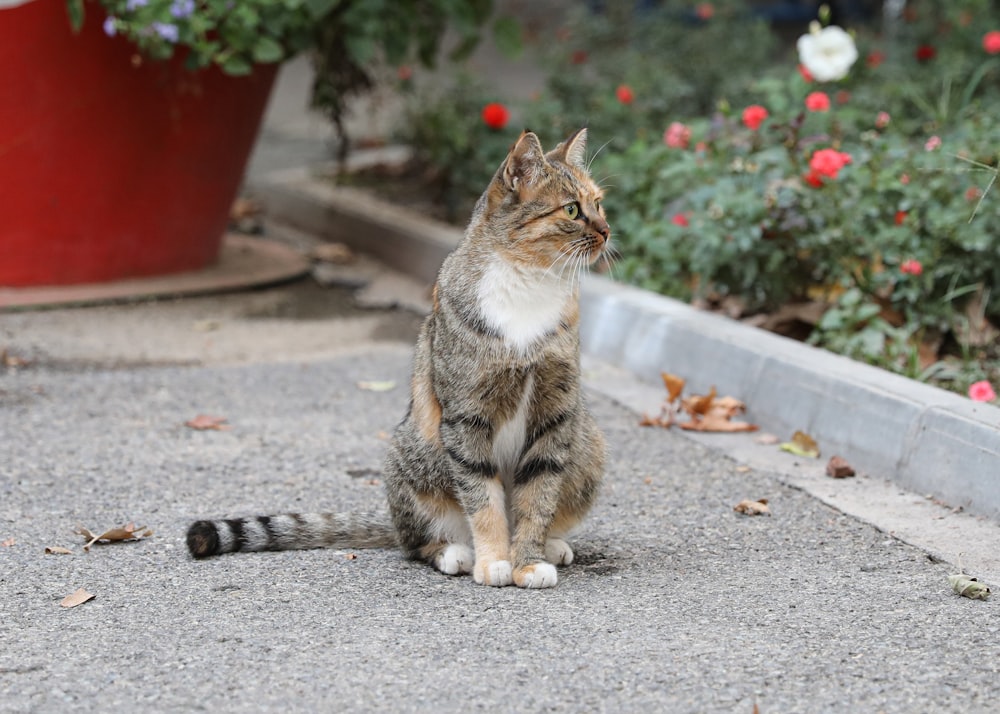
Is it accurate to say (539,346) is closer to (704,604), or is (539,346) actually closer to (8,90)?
(704,604)

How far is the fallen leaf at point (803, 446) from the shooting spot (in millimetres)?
4645

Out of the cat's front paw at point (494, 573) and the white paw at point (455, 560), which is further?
the white paw at point (455, 560)

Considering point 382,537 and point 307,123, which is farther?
point 307,123

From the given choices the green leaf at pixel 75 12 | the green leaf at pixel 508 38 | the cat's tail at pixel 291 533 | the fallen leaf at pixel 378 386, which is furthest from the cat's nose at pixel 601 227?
the green leaf at pixel 508 38

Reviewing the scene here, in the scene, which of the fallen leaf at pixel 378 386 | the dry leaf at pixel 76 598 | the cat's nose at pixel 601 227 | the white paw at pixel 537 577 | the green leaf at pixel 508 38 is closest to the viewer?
the dry leaf at pixel 76 598

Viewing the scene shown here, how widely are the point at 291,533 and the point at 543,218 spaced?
1190mm

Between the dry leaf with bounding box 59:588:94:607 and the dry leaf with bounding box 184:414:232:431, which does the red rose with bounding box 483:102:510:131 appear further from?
the dry leaf with bounding box 59:588:94:607

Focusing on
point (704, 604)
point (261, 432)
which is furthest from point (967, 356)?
point (261, 432)

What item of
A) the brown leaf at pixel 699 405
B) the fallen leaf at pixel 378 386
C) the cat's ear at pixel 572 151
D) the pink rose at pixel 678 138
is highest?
the pink rose at pixel 678 138

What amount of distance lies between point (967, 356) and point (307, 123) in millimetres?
8410

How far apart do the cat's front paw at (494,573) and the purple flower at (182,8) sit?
3628mm

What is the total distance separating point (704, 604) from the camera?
3311 millimetres

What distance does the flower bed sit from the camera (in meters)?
5.17

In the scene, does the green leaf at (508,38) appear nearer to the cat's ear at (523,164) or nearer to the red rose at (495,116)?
the red rose at (495,116)
